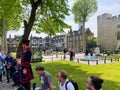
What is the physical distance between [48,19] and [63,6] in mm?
2651

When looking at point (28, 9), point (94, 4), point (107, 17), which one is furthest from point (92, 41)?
point (28, 9)

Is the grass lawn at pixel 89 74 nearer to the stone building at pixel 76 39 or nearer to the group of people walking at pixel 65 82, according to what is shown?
the group of people walking at pixel 65 82

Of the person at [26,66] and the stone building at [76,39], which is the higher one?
the stone building at [76,39]

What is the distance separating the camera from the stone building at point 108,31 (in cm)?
11112

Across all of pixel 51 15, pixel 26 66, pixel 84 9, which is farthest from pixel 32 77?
pixel 84 9

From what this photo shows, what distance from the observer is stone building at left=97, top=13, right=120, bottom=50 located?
11112 cm

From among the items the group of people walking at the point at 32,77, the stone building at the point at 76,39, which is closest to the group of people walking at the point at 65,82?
the group of people walking at the point at 32,77

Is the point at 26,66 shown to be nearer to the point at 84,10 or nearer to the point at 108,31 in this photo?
the point at 84,10

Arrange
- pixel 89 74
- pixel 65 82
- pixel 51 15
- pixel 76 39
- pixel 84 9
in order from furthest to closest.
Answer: pixel 76 39, pixel 84 9, pixel 51 15, pixel 89 74, pixel 65 82

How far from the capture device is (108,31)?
370 feet

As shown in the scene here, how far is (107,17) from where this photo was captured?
114 meters

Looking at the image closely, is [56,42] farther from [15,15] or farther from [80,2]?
[15,15]

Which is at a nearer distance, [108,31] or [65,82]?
[65,82]

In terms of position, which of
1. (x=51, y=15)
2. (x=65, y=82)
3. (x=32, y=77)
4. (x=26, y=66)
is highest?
(x=51, y=15)
